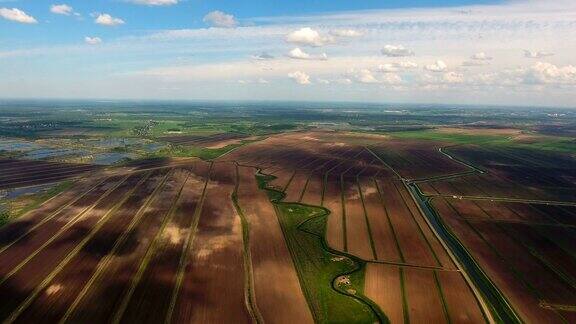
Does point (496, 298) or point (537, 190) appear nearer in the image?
point (496, 298)

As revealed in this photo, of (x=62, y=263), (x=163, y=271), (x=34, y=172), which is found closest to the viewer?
(x=163, y=271)

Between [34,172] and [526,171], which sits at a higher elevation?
[526,171]

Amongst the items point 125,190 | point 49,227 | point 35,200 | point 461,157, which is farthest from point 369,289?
point 461,157

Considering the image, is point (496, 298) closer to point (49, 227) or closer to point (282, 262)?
point (282, 262)

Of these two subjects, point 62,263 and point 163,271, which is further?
point 62,263

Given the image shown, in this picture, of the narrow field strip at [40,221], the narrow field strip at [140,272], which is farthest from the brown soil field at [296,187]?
the narrow field strip at [40,221]

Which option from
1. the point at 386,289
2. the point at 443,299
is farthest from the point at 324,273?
the point at 443,299

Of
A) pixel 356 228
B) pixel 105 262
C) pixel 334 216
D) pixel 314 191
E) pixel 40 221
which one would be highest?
pixel 105 262

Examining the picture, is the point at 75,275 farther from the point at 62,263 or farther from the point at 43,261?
the point at 43,261
